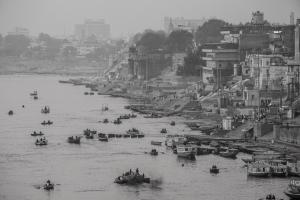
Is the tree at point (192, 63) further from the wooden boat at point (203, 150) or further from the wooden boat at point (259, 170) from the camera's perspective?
the wooden boat at point (259, 170)

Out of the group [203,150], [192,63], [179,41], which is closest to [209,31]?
[179,41]

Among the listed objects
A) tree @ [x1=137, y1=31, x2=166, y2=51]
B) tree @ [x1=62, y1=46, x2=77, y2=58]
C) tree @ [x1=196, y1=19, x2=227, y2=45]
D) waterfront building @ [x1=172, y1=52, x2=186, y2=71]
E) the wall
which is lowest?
tree @ [x1=62, y1=46, x2=77, y2=58]

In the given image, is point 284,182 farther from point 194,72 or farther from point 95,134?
point 194,72

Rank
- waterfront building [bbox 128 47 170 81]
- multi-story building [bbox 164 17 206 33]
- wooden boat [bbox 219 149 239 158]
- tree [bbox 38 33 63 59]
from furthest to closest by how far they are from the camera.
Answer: tree [bbox 38 33 63 59]
multi-story building [bbox 164 17 206 33]
waterfront building [bbox 128 47 170 81]
wooden boat [bbox 219 149 239 158]

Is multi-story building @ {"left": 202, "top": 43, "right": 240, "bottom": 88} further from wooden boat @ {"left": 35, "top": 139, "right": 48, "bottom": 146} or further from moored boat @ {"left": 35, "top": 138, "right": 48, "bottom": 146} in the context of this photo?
wooden boat @ {"left": 35, "top": 139, "right": 48, "bottom": 146}

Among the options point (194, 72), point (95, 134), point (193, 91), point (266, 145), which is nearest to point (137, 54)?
point (194, 72)

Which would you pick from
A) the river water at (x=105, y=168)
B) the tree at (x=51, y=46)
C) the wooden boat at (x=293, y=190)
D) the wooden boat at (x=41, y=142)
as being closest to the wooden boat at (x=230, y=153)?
the river water at (x=105, y=168)

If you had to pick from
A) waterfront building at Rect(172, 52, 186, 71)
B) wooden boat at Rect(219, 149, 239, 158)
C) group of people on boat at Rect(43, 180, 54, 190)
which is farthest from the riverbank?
group of people on boat at Rect(43, 180, 54, 190)
